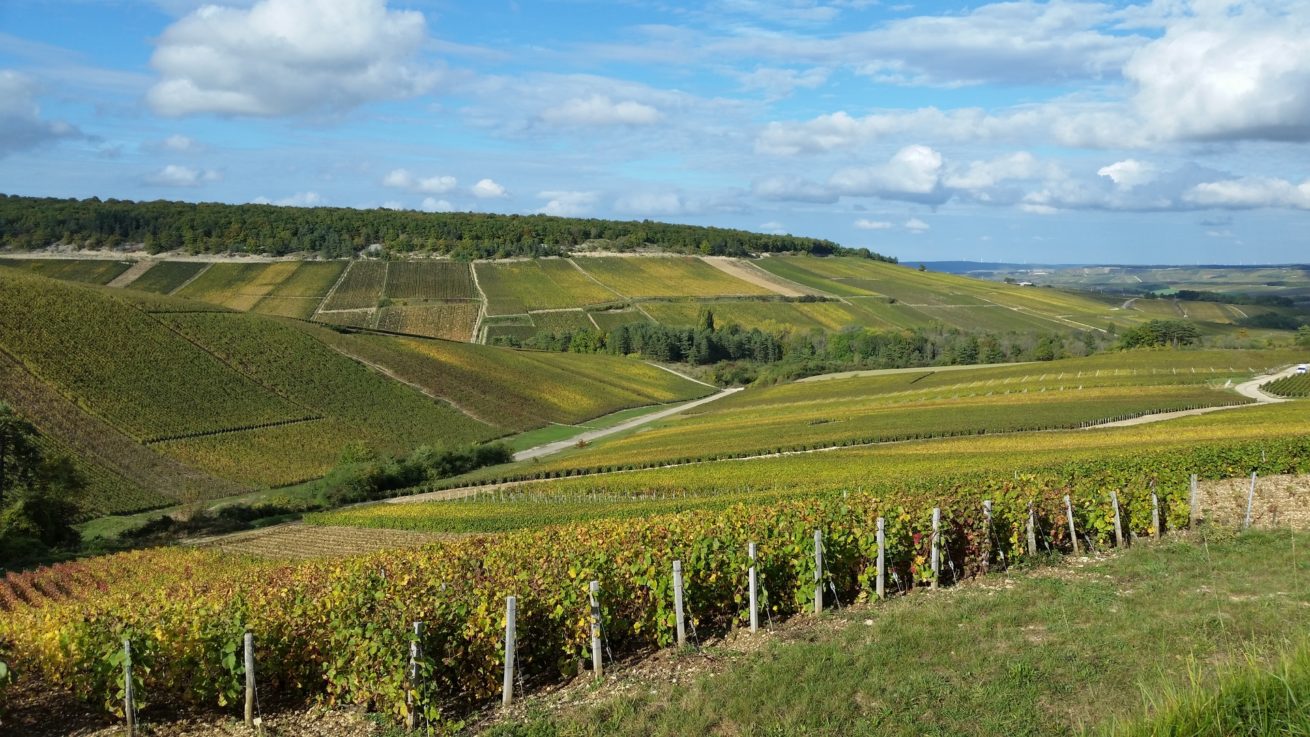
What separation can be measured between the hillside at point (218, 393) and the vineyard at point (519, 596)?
52086mm

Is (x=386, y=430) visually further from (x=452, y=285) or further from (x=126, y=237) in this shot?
(x=126, y=237)

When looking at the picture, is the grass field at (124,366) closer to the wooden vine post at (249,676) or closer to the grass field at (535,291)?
the wooden vine post at (249,676)

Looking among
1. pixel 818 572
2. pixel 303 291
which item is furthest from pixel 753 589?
pixel 303 291

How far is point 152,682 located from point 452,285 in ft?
575

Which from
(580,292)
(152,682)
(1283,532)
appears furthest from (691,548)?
(580,292)

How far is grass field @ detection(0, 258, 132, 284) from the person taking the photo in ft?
547

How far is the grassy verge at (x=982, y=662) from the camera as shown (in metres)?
11.0

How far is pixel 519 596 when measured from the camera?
47.5 ft

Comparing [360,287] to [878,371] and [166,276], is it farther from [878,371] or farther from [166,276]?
[878,371]

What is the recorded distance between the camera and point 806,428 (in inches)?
3073

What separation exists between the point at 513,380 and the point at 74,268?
360 feet

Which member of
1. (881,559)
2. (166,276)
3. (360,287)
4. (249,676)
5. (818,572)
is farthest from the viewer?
(360,287)

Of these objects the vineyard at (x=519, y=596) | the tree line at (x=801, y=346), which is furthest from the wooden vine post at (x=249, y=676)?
the tree line at (x=801, y=346)

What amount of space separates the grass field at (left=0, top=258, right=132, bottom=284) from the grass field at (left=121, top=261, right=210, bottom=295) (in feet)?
16.2
